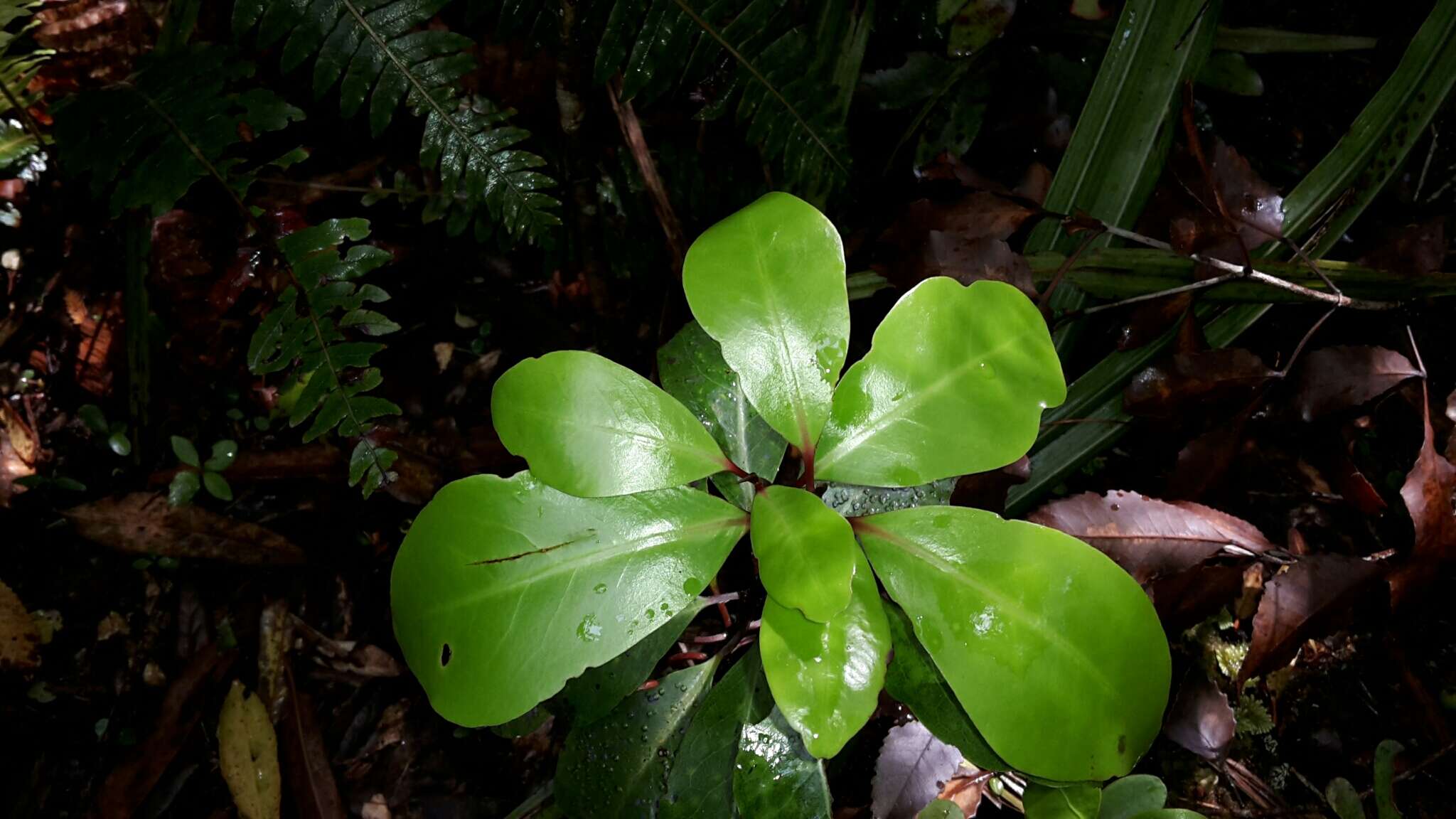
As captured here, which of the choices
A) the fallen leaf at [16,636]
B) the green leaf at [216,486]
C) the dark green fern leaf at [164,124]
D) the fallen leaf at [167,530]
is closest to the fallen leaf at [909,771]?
the fallen leaf at [167,530]

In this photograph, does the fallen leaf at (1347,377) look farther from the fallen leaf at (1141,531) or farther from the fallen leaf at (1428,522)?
the fallen leaf at (1141,531)

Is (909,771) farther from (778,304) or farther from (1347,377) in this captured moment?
(1347,377)

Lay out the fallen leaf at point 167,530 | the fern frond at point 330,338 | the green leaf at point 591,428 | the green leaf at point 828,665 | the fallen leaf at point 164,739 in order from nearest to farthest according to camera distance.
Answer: the green leaf at point 828,665 < the green leaf at point 591,428 < the fern frond at point 330,338 < the fallen leaf at point 164,739 < the fallen leaf at point 167,530

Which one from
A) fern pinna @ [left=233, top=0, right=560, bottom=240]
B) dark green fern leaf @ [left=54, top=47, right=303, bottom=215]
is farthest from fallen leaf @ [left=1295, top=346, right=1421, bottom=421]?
dark green fern leaf @ [left=54, top=47, right=303, bottom=215]

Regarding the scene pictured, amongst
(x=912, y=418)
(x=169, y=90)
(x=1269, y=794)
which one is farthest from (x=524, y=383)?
(x=1269, y=794)

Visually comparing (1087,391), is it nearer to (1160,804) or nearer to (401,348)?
(1160,804)

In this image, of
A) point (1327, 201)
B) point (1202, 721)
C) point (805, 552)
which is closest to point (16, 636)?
point (805, 552)
